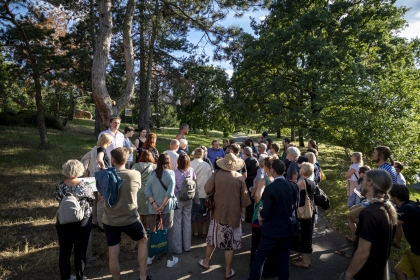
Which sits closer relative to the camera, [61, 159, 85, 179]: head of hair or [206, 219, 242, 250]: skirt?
[61, 159, 85, 179]: head of hair

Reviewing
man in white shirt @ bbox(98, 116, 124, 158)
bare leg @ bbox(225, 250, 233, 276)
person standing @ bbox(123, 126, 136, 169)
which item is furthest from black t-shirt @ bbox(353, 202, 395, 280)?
man in white shirt @ bbox(98, 116, 124, 158)

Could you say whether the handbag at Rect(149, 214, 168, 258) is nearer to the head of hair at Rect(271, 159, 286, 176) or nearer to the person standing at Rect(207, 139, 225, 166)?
the head of hair at Rect(271, 159, 286, 176)

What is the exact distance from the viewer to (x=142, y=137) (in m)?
6.79

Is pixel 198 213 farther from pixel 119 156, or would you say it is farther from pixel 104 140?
pixel 119 156

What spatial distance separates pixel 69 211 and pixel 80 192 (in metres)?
0.27

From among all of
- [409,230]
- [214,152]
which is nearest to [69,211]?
[409,230]

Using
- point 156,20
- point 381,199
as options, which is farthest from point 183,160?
point 156,20

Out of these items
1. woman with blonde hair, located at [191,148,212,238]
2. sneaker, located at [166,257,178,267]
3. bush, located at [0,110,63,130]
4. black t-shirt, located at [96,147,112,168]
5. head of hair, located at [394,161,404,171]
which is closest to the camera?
sneaker, located at [166,257,178,267]

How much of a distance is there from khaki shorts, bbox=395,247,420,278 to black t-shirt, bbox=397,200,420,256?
0.09m

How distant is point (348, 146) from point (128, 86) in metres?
8.64

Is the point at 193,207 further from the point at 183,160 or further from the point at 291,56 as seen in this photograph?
the point at 291,56

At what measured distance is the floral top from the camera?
3.56 metres

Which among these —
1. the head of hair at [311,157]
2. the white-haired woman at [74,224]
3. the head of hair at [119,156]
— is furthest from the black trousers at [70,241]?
the head of hair at [311,157]

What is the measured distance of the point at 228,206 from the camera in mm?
4055
